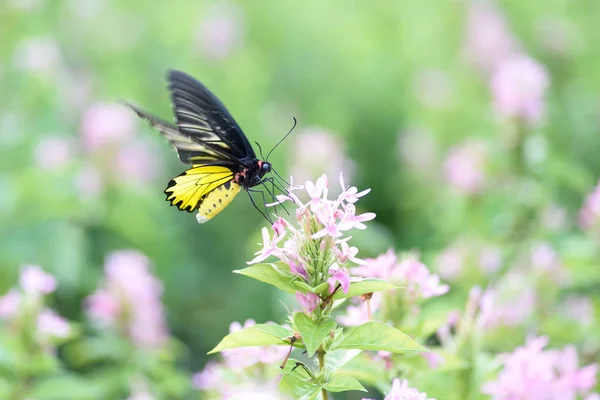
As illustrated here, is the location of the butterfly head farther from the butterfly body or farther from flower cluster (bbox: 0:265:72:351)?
flower cluster (bbox: 0:265:72:351)

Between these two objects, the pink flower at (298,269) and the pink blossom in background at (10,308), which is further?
the pink blossom in background at (10,308)

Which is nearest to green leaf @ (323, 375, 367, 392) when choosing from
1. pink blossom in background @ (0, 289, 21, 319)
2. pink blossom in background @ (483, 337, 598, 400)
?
pink blossom in background @ (483, 337, 598, 400)

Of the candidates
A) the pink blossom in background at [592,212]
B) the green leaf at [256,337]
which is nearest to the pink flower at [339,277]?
the green leaf at [256,337]

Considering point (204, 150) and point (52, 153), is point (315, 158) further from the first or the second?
A: point (204, 150)

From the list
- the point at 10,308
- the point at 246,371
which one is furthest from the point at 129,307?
the point at 246,371

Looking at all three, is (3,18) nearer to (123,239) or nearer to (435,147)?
(123,239)

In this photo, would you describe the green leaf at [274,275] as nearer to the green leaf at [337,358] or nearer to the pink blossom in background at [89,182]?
the green leaf at [337,358]

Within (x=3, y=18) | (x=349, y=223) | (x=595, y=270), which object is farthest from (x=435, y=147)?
(x=349, y=223)
